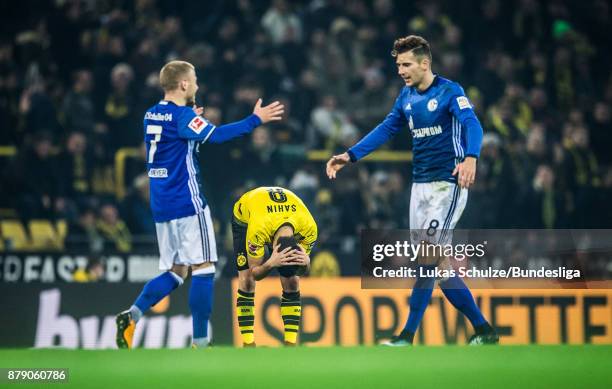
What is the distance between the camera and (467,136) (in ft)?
26.5

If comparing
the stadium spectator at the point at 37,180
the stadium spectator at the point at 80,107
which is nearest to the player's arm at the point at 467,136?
the stadium spectator at the point at 37,180

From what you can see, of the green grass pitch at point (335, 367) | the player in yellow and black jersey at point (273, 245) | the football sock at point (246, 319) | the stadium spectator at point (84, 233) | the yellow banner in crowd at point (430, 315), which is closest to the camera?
the green grass pitch at point (335, 367)

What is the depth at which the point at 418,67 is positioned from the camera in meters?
8.43

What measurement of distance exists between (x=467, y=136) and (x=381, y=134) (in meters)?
0.96

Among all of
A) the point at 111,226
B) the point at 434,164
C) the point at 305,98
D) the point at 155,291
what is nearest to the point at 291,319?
the point at 155,291

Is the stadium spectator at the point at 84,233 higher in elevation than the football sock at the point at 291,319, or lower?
higher

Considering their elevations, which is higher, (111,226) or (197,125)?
(197,125)

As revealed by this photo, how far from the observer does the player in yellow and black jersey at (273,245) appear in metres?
8.28

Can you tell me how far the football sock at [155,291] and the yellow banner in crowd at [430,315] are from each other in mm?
2797

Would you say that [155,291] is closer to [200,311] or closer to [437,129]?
[200,311]

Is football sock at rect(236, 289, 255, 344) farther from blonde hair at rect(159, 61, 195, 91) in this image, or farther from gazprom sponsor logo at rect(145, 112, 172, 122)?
blonde hair at rect(159, 61, 195, 91)

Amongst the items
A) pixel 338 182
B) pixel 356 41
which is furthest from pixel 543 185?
pixel 356 41

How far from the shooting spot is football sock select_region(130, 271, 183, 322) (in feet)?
27.4

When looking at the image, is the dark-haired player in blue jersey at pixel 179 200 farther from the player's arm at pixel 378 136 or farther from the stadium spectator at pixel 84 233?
the stadium spectator at pixel 84 233
